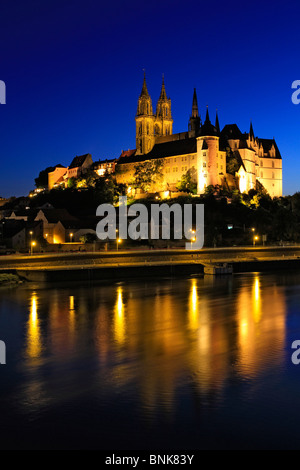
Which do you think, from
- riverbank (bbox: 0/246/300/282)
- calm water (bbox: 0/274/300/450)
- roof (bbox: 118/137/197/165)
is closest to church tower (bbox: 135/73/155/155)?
roof (bbox: 118/137/197/165)

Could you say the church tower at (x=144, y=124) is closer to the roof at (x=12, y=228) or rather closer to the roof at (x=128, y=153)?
the roof at (x=128, y=153)

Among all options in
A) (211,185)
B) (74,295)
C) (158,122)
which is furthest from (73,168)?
(74,295)

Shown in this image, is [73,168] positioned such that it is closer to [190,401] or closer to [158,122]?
[158,122]

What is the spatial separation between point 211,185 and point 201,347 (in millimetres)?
60244

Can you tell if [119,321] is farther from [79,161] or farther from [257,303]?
[79,161]

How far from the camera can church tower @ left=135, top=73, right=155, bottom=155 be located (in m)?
101

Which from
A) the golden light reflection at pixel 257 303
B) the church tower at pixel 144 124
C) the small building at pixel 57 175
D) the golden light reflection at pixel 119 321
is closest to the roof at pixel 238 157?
the church tower at pixel 144 124

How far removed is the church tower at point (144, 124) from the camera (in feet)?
331

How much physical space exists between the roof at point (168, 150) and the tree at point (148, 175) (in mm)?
2545

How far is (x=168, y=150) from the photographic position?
90.8 metres

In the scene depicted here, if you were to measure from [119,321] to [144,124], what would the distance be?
3307 inches

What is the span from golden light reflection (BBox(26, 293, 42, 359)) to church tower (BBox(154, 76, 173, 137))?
86.5 meters

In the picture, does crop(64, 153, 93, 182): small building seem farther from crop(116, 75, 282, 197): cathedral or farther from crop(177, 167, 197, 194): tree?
crop(177, 167, 197, 194): tree

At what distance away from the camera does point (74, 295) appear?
29859 millimetres
